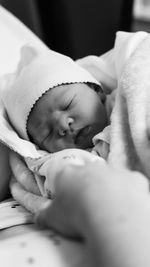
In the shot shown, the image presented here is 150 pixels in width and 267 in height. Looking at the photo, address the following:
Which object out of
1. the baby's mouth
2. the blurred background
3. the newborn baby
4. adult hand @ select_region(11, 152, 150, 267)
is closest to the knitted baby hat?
the newborn baby

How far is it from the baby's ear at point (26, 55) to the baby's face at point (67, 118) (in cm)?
15

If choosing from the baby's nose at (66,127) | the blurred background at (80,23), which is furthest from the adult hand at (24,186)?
the blurred background at (80,23)

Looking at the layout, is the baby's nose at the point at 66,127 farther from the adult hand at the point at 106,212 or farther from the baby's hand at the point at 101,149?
the adult hand at the point at 106,212

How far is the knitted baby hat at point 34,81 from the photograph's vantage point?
96cm

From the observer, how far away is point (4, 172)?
957 mm

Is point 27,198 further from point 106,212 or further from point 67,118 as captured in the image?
point 106,212

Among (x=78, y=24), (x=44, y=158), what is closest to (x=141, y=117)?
(x=44, y=158)

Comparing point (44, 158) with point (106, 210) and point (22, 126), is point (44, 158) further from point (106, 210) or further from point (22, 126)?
point (106, 210)

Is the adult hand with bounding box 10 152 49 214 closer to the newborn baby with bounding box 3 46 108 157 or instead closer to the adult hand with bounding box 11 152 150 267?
the newborn baby with bounding box 3 46 108 157

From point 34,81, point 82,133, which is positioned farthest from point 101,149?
point 34,81

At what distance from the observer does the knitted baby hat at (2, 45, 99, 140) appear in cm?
96

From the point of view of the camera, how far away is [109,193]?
482 mm

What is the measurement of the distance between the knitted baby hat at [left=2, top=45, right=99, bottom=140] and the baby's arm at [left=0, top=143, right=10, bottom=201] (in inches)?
2.4

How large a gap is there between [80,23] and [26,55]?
2.63ft
